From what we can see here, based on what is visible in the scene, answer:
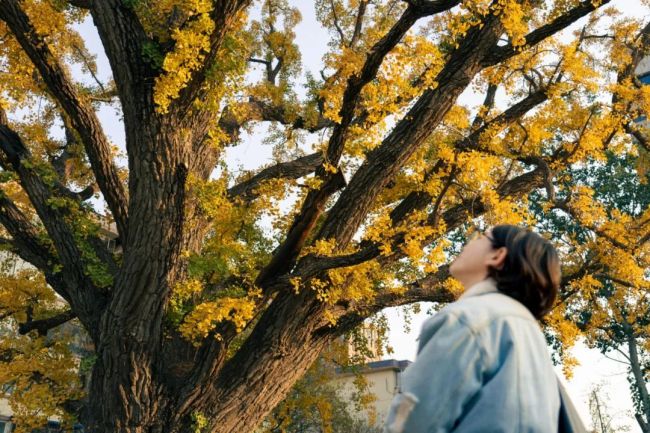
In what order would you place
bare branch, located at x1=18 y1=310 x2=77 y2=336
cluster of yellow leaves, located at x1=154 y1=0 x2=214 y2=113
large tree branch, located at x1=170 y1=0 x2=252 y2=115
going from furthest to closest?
bare branch, located at x1=18 y1=310 x2=77 y2=336, large tree branch, located at x1=170 y1=0 x2=252 y2=115, cluster of yellow leaves, located at x1=154 y1=0 x2=214 y2=113

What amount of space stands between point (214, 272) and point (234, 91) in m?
2.89

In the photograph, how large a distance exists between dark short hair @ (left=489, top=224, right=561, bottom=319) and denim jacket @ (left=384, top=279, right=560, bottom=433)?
0.17 meters

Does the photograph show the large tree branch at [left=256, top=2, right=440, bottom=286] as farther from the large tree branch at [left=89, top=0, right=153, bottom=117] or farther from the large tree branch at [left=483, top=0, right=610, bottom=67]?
the large tree branch at [left=89, top=0, right=153, bottom=117]

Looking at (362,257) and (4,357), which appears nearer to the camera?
(362,257)

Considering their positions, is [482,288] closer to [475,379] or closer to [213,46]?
[475,379]

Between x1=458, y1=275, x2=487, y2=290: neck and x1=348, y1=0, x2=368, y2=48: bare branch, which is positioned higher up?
x1=348, y1=0, x2=368, y2=48: bare branch

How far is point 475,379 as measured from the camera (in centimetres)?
159

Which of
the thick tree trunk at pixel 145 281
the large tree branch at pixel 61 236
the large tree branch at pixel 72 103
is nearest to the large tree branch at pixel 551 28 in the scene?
the thick tree trunk at pixel 145 281

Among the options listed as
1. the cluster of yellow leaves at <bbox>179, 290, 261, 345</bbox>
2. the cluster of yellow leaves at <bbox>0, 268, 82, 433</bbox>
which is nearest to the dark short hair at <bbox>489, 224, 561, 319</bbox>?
the cluster of yellow leaves at <bbox>179, 290, 261, 345</bbox>

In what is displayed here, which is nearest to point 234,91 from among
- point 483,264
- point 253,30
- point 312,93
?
point 312,93

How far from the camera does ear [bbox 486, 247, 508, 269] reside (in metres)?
1.90

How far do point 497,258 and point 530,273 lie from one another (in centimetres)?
11

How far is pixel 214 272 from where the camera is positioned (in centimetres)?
893

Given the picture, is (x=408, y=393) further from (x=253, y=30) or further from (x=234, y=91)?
(x=253, y=30)
